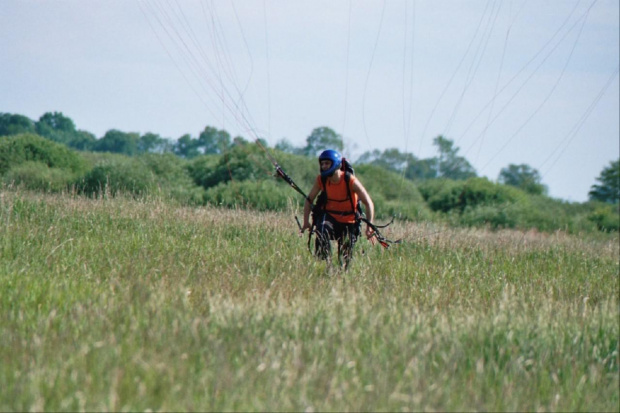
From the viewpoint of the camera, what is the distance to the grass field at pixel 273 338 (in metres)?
4.45

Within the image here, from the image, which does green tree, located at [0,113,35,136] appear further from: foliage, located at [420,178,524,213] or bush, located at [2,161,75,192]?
foliage, located at [420,178,524,213]

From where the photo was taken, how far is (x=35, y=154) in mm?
38844

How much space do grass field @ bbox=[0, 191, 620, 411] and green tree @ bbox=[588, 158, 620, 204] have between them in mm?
62454

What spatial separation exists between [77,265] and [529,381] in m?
5.23

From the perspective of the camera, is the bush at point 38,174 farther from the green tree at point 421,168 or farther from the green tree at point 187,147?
the green tree at point 187,147

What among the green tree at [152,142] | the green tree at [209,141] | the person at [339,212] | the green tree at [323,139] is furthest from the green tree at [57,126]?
the person at [339,212]

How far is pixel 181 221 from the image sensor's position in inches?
502

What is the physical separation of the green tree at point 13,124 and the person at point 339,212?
3820 inches

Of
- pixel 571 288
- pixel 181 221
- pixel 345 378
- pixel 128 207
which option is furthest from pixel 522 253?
pixel 345 378

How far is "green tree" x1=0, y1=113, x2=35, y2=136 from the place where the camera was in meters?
101

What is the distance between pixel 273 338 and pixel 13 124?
10676cm

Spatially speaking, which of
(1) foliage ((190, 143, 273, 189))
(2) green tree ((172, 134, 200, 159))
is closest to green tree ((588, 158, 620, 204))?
(1) foliage ((190, 143, 273, 189))

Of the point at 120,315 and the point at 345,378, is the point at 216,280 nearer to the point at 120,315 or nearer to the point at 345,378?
the point at 120,315

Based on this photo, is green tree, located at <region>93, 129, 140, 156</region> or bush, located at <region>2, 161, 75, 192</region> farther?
green tree, located at <region>93, 129, 140, 156</region>
